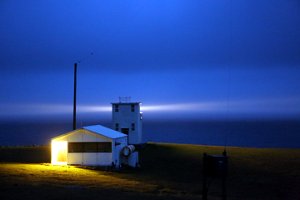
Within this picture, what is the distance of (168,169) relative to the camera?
2959cm

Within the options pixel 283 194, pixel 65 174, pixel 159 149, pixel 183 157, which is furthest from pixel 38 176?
pixel 159 149

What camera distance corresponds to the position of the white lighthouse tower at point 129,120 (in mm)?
43938

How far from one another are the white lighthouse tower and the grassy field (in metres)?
3.77

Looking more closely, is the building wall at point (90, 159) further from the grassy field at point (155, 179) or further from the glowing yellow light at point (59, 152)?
the grassy field at point (155, 179)

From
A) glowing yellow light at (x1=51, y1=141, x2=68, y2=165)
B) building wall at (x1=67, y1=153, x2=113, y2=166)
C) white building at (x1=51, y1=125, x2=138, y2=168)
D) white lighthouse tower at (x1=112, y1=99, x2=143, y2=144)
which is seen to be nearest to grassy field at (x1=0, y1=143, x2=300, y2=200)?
building wall at (x1=67, y1=153, x2=113, y2=166)

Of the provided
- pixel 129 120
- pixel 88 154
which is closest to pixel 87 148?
pixel 88 154

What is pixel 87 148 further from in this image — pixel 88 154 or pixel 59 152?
pixel 59 152

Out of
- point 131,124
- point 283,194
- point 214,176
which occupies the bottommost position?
point 283,194

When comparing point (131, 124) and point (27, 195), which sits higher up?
point (131, 124)

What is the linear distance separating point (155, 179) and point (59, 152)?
32.8ft

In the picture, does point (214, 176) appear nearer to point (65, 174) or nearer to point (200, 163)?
point (65, 174)

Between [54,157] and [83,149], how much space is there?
95.2 inches

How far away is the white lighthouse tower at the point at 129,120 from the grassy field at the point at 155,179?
377 cm

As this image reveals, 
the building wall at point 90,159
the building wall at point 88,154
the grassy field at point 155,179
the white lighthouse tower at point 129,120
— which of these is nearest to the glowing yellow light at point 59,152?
the building wall at point 88,154
